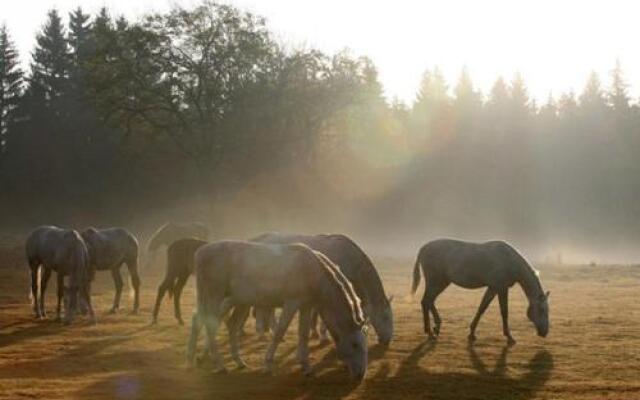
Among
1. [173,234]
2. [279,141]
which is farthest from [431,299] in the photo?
[279,141]

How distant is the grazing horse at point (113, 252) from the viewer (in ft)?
65.4

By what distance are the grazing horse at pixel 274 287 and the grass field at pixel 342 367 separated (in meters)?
0.81

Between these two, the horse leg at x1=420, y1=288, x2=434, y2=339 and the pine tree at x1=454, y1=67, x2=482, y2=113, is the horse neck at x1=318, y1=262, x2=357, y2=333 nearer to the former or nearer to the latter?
the horse leg at x1=420, y1=288, x2=434, y2=339

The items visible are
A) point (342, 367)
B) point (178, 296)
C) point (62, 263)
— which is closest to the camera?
point (342, 367)

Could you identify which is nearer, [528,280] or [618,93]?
[528,280]

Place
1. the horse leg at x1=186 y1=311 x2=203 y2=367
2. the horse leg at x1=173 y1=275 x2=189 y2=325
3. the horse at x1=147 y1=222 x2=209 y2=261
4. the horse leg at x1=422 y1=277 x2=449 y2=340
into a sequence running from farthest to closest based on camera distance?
the horse at x1=147 y1=222 x2=209 y2=261
the horse leg at x1=173 y1=275 x2=189 y2=325
the horse leg at x1=422 y1=277 x2=449 y2=340
the horse leg at x1=186 y1=311 x2=203 y2=367

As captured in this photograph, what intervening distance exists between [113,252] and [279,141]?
30.2m

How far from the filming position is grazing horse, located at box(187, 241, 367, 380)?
38.5ft

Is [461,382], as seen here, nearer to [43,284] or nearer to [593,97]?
[43,284]

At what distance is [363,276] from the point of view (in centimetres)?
1475

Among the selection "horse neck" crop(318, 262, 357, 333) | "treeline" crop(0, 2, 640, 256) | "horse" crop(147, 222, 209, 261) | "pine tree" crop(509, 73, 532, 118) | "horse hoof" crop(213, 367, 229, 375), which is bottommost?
"horse hoof" crop(213, 367, 229, 375)

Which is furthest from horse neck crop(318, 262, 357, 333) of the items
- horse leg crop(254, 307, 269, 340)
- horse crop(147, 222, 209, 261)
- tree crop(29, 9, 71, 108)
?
tree crop(29, 9, 71, 108)

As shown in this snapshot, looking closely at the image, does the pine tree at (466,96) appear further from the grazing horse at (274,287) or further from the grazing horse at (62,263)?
the grazing horse at (274,287)

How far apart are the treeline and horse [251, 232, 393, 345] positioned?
29.6 metres
